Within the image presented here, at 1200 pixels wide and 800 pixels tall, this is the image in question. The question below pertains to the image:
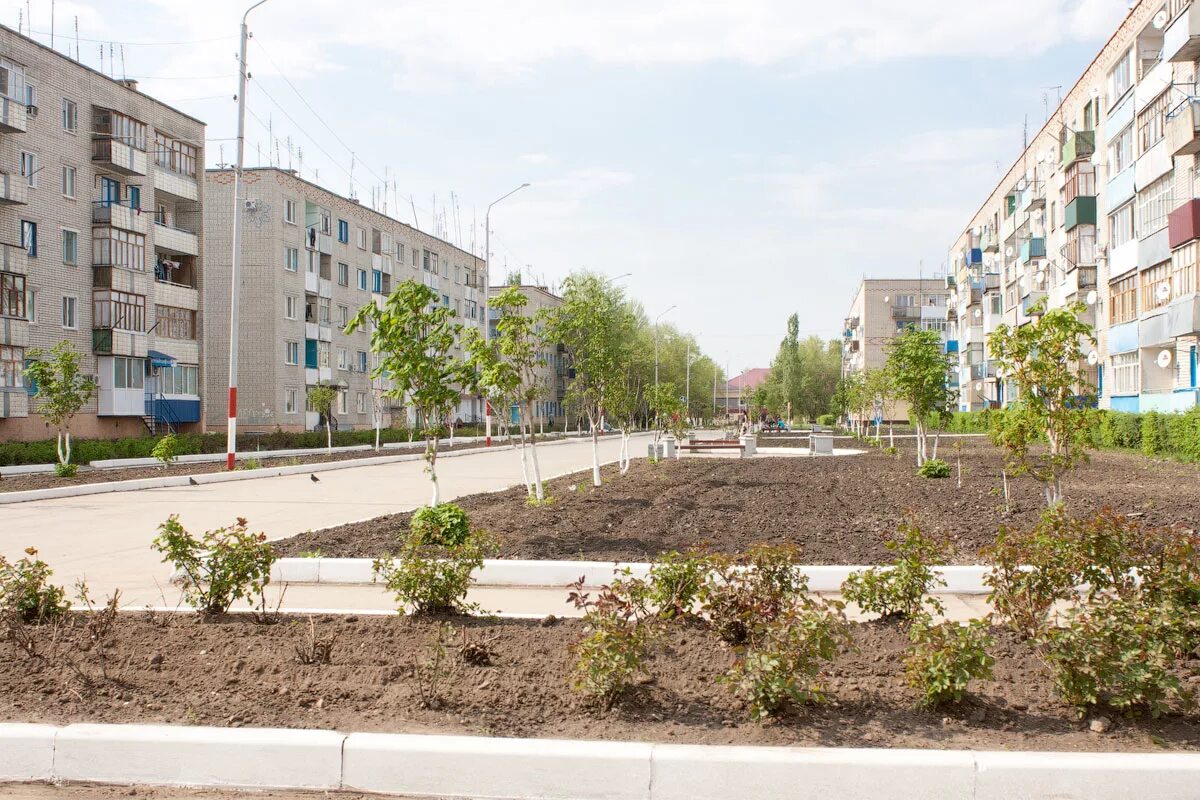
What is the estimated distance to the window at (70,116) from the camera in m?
36.3

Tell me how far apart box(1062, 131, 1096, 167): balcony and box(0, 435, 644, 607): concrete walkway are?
89.5 ft

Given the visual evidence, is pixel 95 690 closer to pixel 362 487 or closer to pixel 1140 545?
pixel 1140 545

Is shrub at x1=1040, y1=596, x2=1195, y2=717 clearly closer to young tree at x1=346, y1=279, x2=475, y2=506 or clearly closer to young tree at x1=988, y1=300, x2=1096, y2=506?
young tree at x1=988, y1=300, x2=1096, y2=506

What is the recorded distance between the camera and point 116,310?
38156 millimetres

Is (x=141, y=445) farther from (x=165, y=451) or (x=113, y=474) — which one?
(x=113, y=474)

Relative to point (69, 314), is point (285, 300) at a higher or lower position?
higher

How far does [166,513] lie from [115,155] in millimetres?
26706

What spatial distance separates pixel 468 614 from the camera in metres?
6.78

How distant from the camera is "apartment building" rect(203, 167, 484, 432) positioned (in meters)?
50.9

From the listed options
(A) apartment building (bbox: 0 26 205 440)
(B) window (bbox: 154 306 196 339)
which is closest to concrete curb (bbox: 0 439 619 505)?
(A) apartment building (bbox: 0 26 205 440)

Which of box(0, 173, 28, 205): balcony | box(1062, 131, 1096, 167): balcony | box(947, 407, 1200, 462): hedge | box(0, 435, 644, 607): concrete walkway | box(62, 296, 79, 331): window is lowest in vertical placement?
box(0, 435, 644, 607): concrete walkway

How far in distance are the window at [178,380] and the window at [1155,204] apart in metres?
39.3

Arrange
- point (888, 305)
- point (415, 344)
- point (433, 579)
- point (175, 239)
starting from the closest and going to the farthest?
1. point (433, 579)
2. point (415, 344)
3. point (175, 239)
4. point (888, 305)

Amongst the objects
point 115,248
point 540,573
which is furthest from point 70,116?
point 540,573
